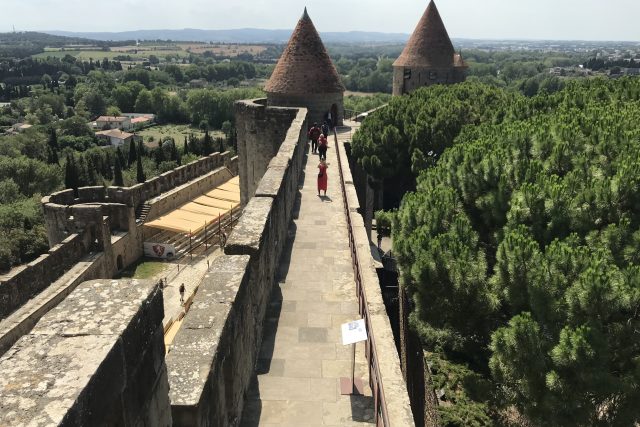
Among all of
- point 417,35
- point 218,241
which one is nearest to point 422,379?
point 218,241

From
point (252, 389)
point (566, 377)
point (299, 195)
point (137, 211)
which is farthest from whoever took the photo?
point (137, 211)

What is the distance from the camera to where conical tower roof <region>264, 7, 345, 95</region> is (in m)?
18.3

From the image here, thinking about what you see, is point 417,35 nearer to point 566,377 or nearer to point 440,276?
point 440,276

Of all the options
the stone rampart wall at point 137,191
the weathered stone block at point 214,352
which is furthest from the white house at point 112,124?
the weathered stone block at point 214,352

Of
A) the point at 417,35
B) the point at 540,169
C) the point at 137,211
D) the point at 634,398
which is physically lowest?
the point at 137,211

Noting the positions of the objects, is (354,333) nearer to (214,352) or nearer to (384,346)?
(384,346)

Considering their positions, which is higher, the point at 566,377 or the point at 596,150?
the point at 596,150

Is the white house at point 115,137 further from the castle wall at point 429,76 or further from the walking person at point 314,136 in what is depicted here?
the walking person at point 314,136

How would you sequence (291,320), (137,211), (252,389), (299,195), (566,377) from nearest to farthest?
(252,389)
(566,377)
(291,320)
(299,195)
(137,211)

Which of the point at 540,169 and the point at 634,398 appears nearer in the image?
the point at 634,398

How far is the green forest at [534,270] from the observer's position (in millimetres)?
6395

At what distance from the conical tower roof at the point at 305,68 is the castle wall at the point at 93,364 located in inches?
634

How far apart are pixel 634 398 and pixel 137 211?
24.6 metres

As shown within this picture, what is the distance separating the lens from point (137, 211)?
27.5 metres
